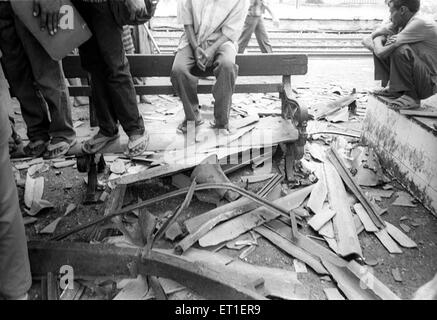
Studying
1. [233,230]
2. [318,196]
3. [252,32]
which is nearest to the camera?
[233,230]

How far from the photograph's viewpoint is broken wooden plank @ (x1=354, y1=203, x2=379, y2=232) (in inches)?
139

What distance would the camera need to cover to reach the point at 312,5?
22.6 m

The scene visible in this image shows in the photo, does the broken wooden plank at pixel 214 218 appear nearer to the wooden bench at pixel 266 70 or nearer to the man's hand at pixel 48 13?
the wooden bench at pixel 266 70

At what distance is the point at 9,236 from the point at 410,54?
184 inches

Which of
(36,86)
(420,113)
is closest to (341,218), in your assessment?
(420,113)

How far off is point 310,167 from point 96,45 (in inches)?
113

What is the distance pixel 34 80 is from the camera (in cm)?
339

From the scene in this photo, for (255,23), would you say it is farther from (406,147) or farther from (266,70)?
(406,147)

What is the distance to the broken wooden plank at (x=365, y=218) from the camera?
3539mm

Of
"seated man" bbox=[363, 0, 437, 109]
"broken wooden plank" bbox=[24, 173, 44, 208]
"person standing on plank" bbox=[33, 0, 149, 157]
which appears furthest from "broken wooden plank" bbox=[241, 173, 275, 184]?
"broken wooden plank" bbox=[24, 173, 44, 208]

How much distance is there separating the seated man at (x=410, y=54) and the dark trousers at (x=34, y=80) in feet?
13.0

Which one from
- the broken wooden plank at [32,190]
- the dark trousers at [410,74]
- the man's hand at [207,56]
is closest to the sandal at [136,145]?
the broken wooden plank at [32,190]
